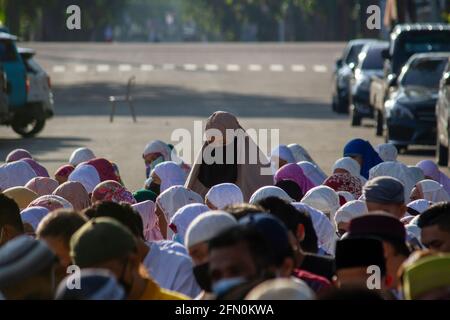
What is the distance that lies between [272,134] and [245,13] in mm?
86750

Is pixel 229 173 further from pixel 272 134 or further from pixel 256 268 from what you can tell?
pixel 272 134

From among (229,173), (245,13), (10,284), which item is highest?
(10,284)

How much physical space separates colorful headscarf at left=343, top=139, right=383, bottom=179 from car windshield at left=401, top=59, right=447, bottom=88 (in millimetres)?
11274

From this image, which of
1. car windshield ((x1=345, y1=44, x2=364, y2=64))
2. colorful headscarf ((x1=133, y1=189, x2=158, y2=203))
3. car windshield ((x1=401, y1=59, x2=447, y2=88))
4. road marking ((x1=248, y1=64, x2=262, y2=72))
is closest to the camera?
colorful headscarf ((x1=133, y1=189, x2=158, y2=203))

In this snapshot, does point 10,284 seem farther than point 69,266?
No

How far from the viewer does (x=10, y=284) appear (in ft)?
21.4

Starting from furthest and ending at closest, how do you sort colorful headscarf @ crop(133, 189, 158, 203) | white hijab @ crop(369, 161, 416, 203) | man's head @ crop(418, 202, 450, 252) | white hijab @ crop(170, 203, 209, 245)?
white hijab @ crop(369, 161, 416, 203) < colorful headscarf @ crop(133, 189, 158, 203) < white hijab @ crop(170, 203, 209, 245) < man's head @ crop(418, 202, 450, 252)

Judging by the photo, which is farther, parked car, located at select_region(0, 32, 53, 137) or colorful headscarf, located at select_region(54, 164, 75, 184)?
parked car, located at select_region(0, 32, 53, 137)

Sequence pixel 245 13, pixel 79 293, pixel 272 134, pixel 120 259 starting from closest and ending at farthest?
pixel 79 293, pixel 120 259, pixel 272 134, pixel 245 13

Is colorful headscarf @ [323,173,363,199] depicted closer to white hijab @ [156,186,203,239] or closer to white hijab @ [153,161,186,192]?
white hijab @ [153,161,186,192]

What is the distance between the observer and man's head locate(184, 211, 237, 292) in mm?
7613

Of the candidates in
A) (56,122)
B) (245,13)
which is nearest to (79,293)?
(56,122)

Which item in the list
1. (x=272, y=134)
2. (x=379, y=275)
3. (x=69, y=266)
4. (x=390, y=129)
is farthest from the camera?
(x=272, y=134)

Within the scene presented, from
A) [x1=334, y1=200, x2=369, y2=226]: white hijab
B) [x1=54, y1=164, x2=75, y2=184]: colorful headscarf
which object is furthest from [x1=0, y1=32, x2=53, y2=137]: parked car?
[x1=334, y1=200, x2=369, y2=226]: white hijab
